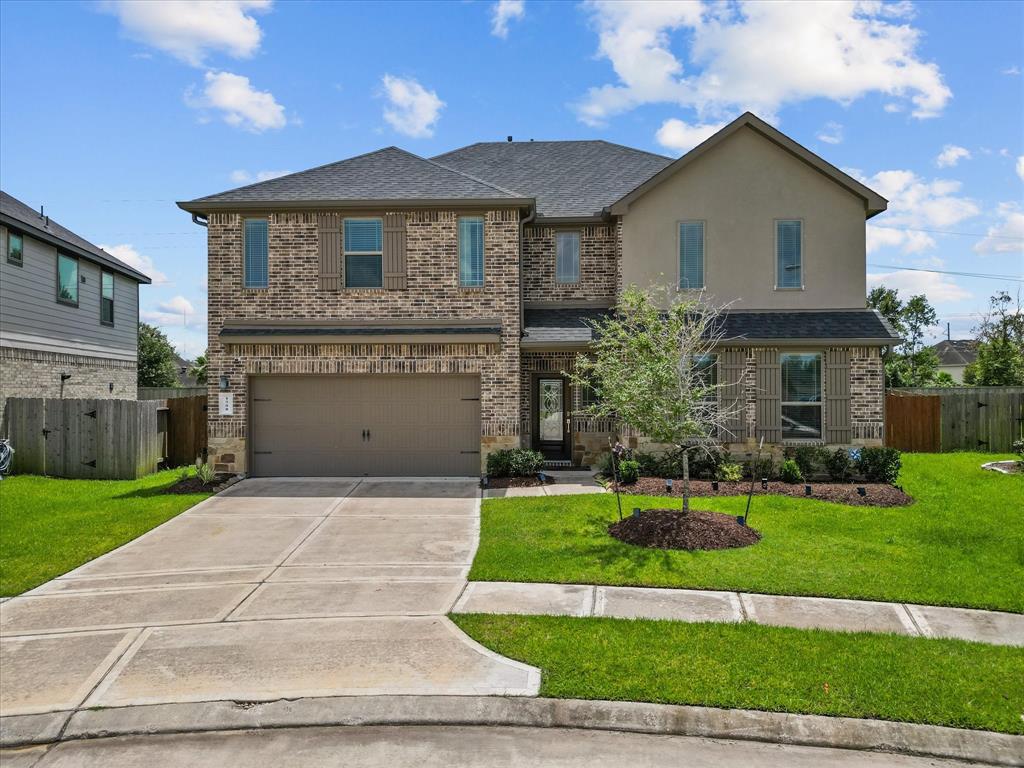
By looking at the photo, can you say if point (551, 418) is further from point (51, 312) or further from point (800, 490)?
point (51, 312)

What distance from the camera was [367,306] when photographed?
46.6 ft

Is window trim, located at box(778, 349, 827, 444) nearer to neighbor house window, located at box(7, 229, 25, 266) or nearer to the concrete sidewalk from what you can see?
the concrete sidewalk

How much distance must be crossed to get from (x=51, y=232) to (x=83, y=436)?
23.3ft

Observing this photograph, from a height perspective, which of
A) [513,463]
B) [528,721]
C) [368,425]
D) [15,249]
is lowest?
[528,721]

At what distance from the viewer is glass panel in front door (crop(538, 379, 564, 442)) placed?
1595 cm

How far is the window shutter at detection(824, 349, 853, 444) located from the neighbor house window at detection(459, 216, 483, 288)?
761 cm

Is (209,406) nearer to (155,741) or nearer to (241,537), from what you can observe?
(241,537)

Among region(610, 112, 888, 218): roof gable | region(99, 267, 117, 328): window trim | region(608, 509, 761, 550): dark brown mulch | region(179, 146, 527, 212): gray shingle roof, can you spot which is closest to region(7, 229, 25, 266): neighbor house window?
region(99, 267, 117, 328): window trim

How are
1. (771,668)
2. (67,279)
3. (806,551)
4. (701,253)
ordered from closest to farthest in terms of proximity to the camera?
(771,668) → (806,551) → (701,253) → (67,279)

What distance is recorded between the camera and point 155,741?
4.70 meters

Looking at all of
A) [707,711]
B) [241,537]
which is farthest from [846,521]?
[241,537]

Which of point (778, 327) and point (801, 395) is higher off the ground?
point (778, 327)

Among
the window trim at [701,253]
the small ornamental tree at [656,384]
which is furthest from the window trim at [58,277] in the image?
the window trim at [701,253]

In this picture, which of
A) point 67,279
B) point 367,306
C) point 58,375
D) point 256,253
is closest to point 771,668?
point 367,306
